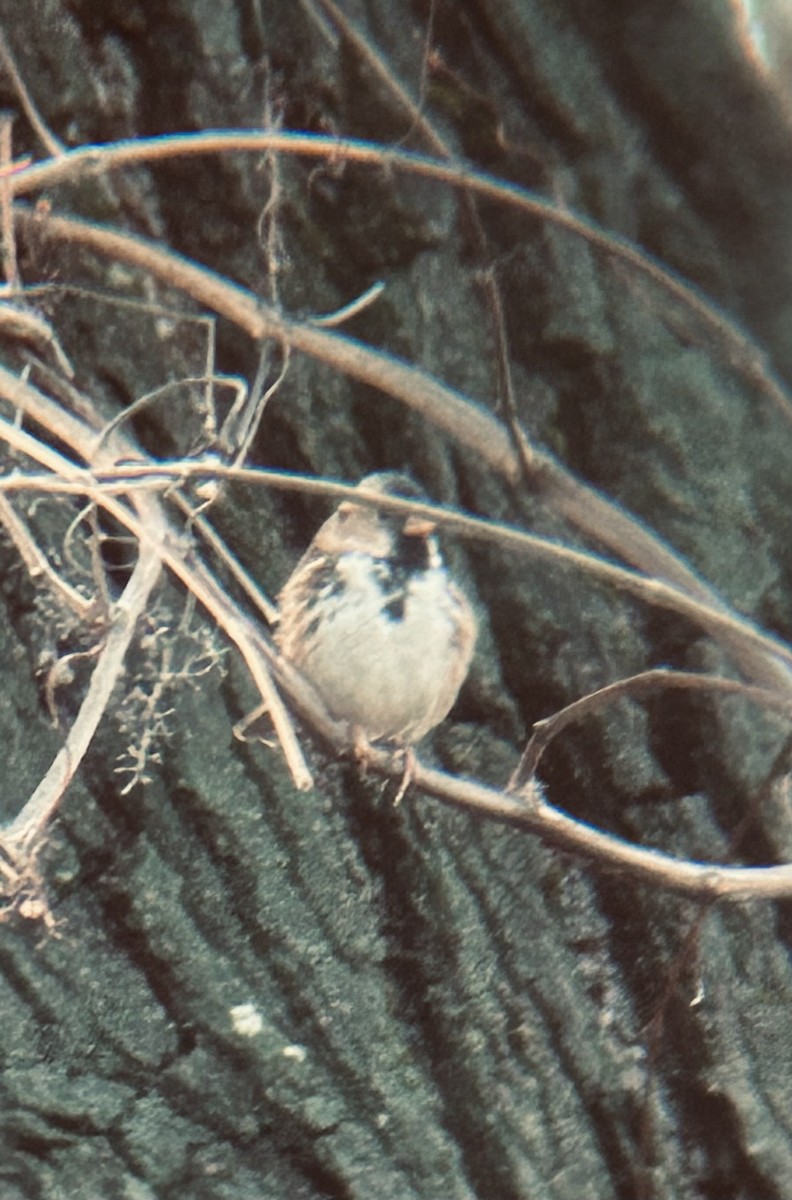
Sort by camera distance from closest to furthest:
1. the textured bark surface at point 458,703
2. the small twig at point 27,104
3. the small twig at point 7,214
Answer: the small twig at point 7,214 < the small twig at point 27,104 < the textured bark surface at point 458,703

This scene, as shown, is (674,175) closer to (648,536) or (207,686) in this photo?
(648,536)

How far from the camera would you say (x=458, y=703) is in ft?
6.88

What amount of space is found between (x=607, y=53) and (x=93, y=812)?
1.19m

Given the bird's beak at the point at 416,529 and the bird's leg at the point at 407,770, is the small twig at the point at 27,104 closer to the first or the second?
the bird's beak at the point at 416,529

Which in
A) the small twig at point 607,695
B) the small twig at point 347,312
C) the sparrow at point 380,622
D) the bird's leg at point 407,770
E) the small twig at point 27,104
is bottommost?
the small twig at point 607,695

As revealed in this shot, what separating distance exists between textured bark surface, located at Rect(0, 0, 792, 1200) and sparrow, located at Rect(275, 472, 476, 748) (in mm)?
74

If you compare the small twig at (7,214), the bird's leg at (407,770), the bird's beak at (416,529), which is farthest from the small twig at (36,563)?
the bird's beak at (416,529)

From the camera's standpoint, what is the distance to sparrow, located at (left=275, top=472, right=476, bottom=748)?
1935mm

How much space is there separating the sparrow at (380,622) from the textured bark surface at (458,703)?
7 centimetres

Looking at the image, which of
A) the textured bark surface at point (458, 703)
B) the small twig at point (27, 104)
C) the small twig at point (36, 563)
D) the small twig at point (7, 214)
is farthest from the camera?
the textured bark surface at point (458, 703)

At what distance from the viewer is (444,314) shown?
6.77 feet

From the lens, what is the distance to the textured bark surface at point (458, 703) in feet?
6.32

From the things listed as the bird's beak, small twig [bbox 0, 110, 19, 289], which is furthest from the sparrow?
small twig [bbox 0, 110, 19, 289]

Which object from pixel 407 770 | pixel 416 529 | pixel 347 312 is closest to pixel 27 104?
pixel 347 312
